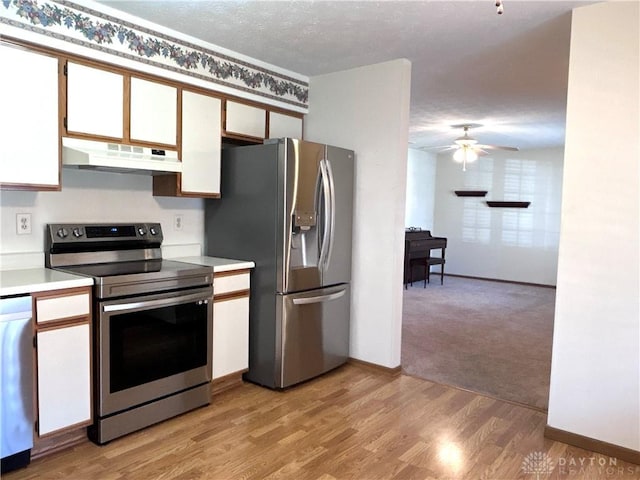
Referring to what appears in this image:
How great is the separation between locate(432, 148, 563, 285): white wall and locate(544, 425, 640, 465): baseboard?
6.05m

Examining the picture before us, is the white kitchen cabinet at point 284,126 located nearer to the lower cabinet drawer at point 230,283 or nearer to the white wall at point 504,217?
the lower cabinet drawer at point 230,283

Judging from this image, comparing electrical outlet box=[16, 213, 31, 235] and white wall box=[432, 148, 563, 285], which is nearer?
electrical outlet box=[16, 213, 31, 235]

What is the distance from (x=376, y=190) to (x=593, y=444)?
2.11 metres

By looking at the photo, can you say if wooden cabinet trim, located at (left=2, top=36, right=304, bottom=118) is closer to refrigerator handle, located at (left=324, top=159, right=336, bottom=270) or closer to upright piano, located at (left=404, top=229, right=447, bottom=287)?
refrigerator handle, located at (left=324, top=159, right=336, bottom=270)

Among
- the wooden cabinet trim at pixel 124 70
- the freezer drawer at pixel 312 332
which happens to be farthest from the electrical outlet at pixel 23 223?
the freezer drawer at pixel 312 332

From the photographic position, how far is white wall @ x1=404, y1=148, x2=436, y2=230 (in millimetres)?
8680

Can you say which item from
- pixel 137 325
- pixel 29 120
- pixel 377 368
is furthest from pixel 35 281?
pixel 377 368

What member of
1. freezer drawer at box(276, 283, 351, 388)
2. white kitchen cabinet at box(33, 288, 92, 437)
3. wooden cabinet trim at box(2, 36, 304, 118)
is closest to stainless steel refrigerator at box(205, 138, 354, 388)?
freezer drawer at box(276, 283, 351, 388)

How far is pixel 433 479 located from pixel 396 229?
1793 millimetres

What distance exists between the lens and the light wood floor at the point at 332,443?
227 centimetres

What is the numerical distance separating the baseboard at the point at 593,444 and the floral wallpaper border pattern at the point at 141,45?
296 centimetres

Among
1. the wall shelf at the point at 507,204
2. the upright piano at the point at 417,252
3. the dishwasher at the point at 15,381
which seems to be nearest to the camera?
the dishwasher at the point at 15,381

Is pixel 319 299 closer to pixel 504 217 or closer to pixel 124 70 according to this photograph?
pixel 124 70

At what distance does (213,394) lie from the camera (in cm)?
315
